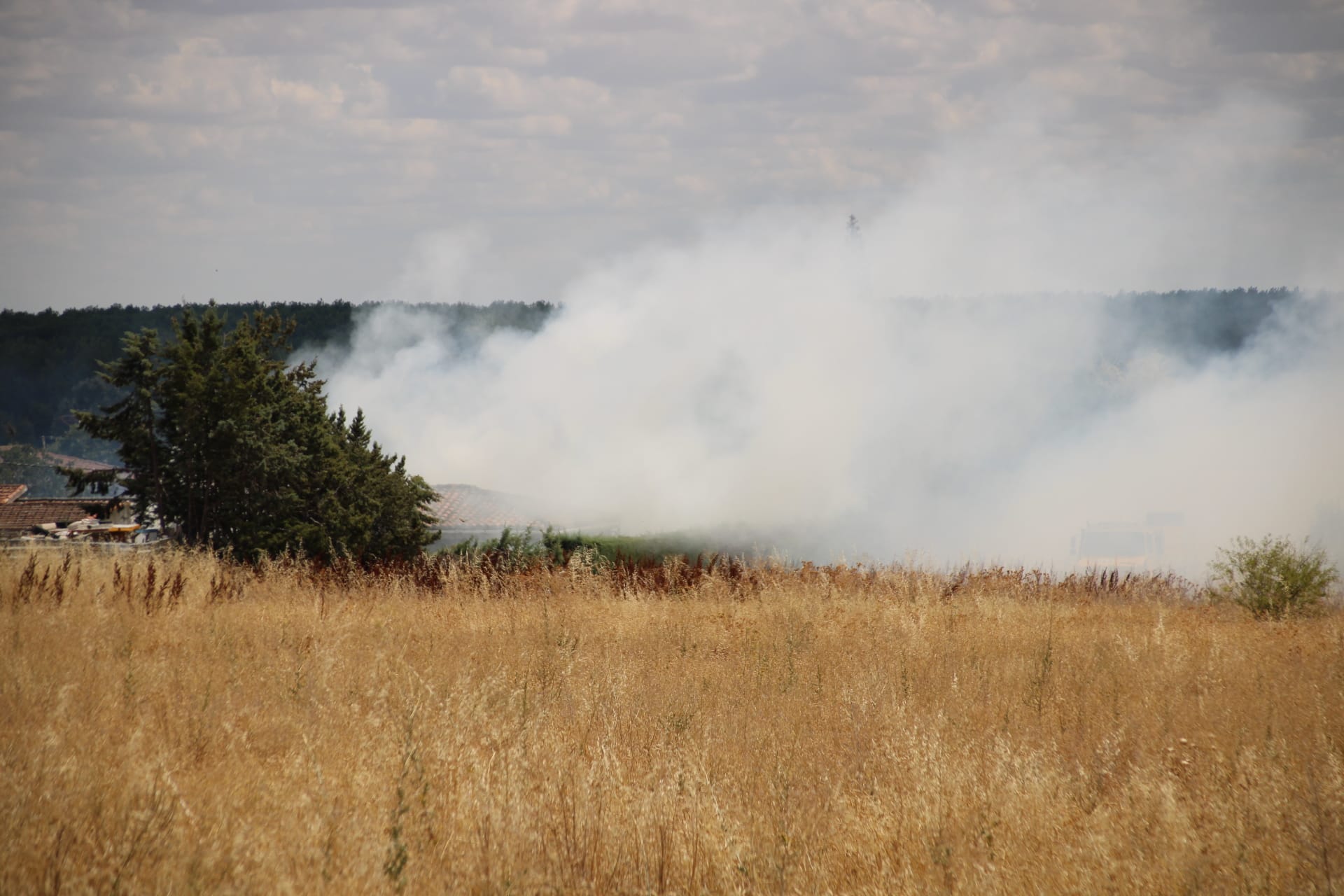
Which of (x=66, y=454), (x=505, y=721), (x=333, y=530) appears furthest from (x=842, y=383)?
(x=66, y=454)

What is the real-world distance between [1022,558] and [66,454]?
5858 inches

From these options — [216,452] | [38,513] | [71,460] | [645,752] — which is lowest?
[38,513]

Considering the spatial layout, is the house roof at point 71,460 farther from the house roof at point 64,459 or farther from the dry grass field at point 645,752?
the dry grass field at point 645,752

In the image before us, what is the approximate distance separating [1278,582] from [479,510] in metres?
38.6

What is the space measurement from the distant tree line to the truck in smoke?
103m

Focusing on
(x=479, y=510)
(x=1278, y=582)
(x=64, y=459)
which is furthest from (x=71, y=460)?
(x=1278, y=582)

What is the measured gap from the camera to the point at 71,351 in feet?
546

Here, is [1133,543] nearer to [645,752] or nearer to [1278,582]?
[1278,582]

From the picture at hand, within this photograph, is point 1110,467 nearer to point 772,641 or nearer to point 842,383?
point 842,383

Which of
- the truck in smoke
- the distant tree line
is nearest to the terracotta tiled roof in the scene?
the truck in smoke

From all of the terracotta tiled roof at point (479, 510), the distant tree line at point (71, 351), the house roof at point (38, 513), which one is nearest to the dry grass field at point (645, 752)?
the terracotta tiled roof at point (479, 510)

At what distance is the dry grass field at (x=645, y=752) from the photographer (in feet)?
15.4

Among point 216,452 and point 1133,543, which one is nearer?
point 216,452

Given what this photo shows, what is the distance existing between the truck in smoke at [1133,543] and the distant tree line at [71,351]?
103 metres
